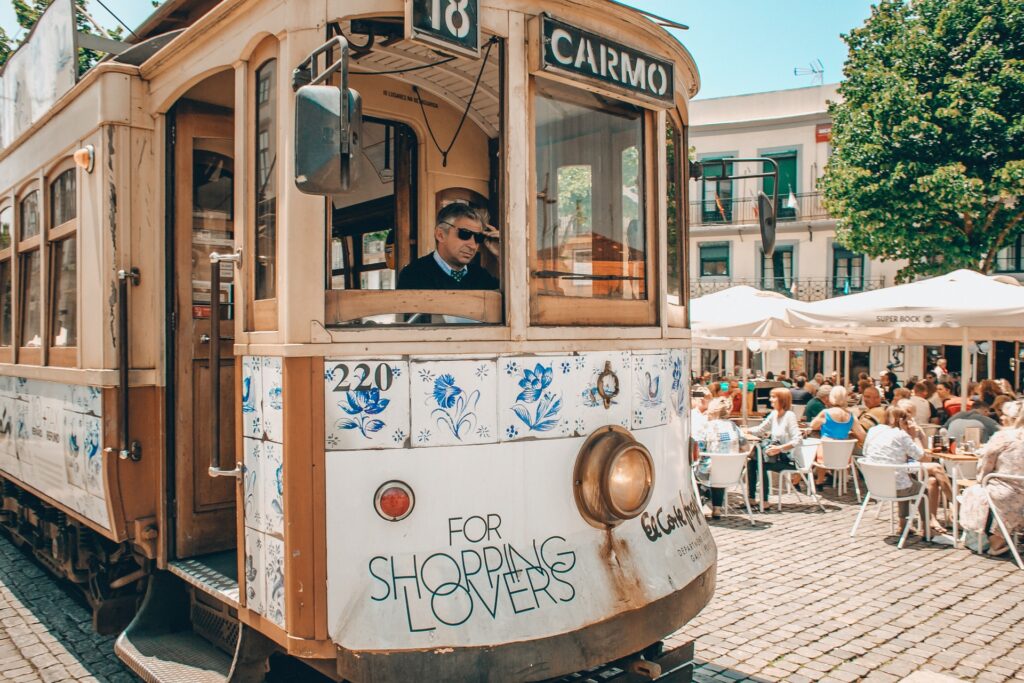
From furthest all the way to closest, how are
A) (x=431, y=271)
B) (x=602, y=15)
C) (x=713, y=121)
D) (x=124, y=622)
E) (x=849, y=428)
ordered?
1. (x=713, y=121)
2. (x=849, y=428)
3. (x=124, y=622)
4. (x=431, y=271)
5. (x=602, y=15)

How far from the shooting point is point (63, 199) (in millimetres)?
4715

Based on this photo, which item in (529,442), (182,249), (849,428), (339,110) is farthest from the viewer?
(849,428)

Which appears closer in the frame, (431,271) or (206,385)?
(431,271)

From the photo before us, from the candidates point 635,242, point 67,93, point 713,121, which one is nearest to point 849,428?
point 635,242

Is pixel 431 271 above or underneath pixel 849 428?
above

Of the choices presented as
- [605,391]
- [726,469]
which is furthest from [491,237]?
[726,469]

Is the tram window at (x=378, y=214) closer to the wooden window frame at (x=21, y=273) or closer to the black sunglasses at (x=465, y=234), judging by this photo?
the black sunglasses at (x=465, y=234)

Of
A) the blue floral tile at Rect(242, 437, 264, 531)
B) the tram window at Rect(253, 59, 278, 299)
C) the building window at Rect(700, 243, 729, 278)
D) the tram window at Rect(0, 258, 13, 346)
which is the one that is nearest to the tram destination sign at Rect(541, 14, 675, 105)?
the tram window at Rect(253, 59, 278, 299)

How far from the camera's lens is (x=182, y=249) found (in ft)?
13.7

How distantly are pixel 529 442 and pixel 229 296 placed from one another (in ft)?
6.77

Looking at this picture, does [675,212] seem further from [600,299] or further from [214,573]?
[214,573]

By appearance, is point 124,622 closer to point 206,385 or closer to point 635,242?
point 206,385

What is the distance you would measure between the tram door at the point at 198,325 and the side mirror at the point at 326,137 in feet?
5.38

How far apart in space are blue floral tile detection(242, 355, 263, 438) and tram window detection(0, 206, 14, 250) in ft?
11.0
